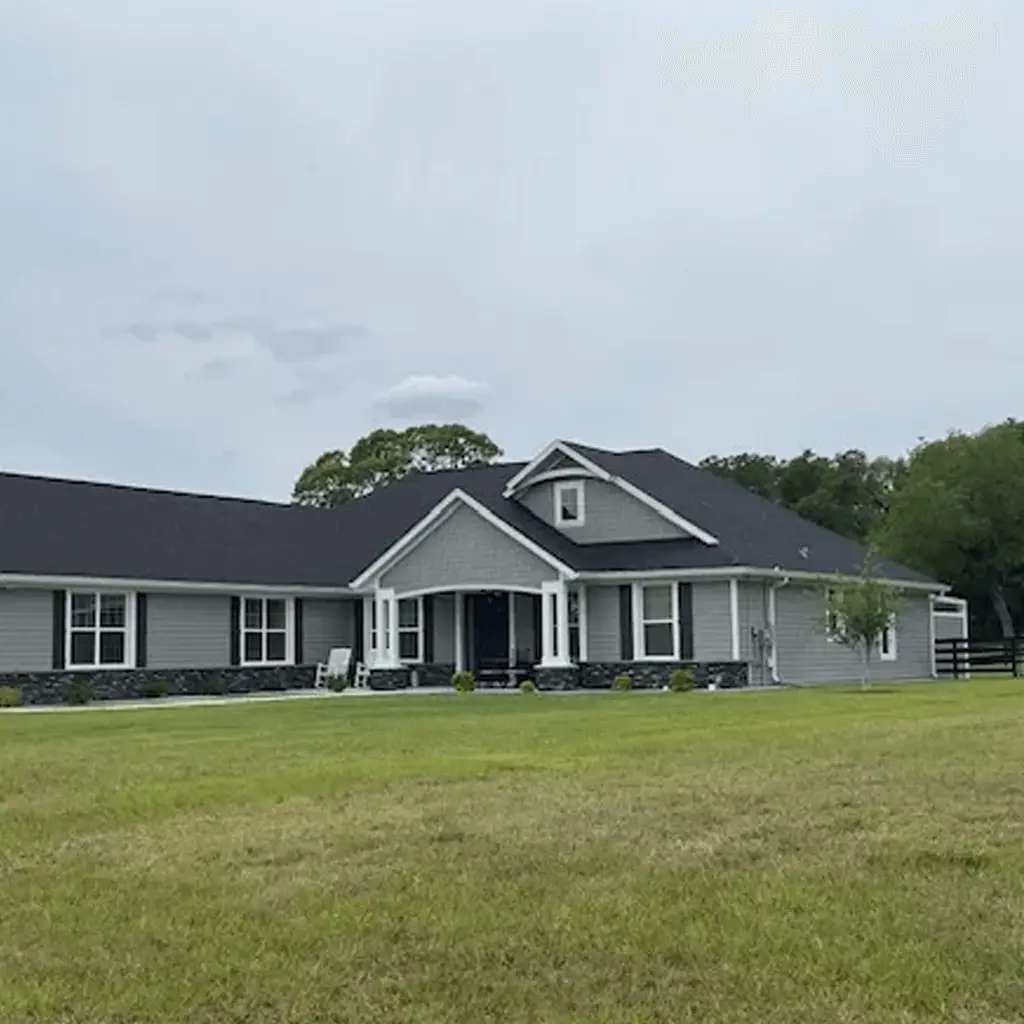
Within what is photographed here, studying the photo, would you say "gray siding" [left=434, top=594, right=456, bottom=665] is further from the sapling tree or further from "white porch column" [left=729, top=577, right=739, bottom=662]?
the sapling tree

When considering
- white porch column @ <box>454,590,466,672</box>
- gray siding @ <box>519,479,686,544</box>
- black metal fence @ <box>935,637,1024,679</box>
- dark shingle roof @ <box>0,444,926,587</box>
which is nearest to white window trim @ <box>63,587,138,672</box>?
dark shingle roof @ <box>0,444,926,587</box>

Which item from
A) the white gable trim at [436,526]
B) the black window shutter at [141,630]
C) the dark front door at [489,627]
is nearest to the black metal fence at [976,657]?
the dark front door at [489,627]

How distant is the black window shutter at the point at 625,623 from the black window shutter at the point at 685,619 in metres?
1.11

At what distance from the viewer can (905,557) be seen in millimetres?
56344

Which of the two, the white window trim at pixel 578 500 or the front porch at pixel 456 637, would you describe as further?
the white window trim at pixel 578 500

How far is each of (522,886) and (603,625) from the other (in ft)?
85.2

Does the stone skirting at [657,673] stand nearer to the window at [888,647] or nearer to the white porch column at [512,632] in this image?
the white porch column at [512,632]

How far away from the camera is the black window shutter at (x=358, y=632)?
37.7m

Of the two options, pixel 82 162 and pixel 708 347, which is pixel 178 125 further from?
pixel 708 347

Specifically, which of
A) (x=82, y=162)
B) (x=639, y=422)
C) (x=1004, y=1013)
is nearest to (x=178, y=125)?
(x=82, y=162)

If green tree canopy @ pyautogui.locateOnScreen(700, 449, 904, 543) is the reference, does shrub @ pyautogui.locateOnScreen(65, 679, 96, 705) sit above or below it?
below

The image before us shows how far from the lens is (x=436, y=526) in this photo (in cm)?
3475

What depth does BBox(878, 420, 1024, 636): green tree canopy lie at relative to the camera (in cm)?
5647

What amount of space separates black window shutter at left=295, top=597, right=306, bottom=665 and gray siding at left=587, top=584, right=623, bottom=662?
6833 millimetres
